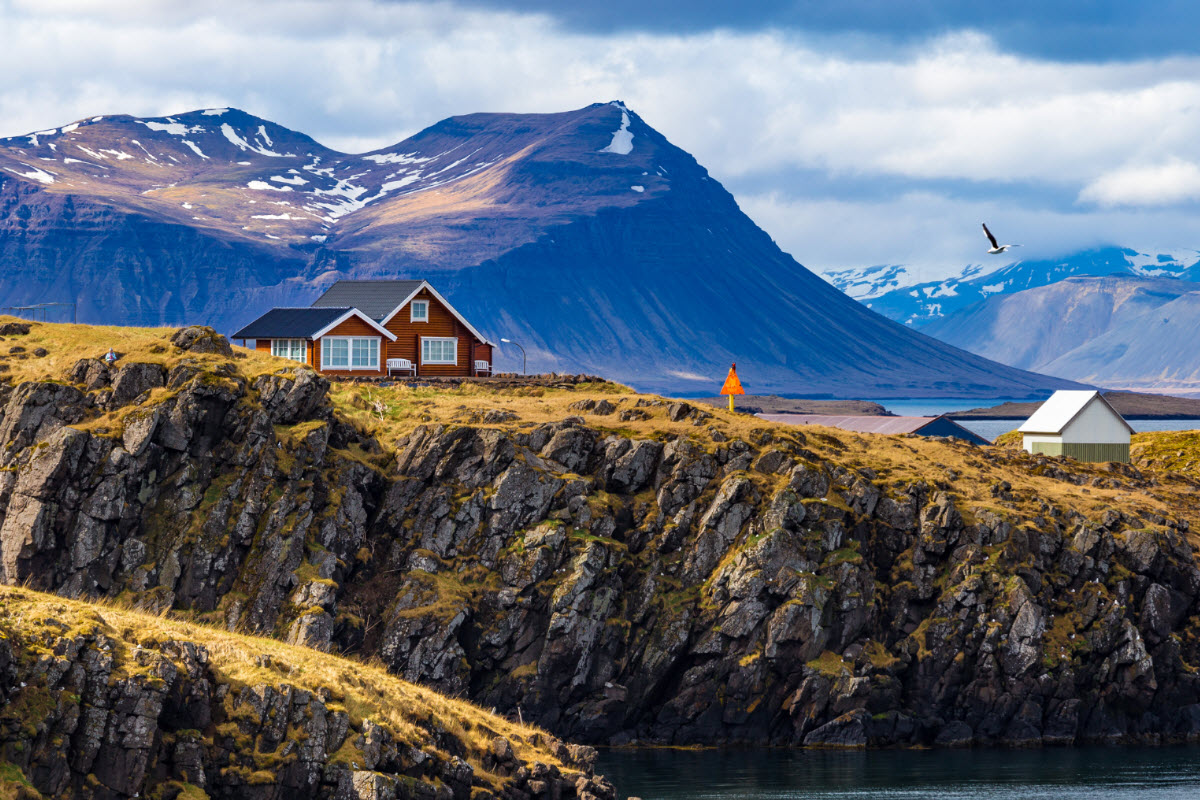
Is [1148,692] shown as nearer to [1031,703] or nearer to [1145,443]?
[1031,703]

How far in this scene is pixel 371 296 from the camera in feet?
443

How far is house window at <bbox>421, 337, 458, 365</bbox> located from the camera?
133 m

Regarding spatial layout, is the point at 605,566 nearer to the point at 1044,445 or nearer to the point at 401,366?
the point at 401,366

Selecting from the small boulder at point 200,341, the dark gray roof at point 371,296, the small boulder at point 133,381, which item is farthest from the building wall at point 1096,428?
the small boulder at point 133,381

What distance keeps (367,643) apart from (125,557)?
15265 mm

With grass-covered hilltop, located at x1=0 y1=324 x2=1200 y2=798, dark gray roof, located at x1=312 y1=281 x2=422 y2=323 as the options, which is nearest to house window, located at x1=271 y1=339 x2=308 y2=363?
dark gray roof, located at x1=312 y1=281 x2=422 y2=323

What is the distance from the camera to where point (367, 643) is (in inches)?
3467

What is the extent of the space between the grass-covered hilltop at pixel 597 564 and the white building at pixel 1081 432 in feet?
129

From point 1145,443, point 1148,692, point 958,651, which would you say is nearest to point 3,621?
point 958,651

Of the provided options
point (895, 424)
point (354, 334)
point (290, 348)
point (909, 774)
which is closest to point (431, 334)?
point (354, 334)

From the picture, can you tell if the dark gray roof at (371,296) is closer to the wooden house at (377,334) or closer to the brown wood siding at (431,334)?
the wooden house at (377,334)

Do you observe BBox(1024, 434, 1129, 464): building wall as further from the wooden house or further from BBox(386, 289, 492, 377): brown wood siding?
BBox(386, 289, 492, 377): brown wood siding

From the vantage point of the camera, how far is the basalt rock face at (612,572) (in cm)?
8812

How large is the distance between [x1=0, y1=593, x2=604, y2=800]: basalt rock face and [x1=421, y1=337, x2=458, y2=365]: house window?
7885 centimetres
